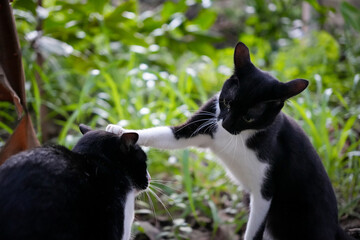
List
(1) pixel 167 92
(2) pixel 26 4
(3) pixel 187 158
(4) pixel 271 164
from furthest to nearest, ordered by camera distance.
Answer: (1) pixel 167 92 < (2) pixel 26 4 < (3) pixel 187 158 < (4) pixel 271 164

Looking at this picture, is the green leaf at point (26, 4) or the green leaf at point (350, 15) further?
the green leaf at point (350, 15)

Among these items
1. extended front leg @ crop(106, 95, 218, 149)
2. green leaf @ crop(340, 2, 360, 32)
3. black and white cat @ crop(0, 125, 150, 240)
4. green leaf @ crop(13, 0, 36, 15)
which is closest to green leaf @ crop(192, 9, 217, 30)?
green leaf @ crop(340, 2, 360, 32)

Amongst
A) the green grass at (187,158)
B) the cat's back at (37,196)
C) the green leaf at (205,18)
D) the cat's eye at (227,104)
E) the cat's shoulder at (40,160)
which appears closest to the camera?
the cat's back at (37,196)

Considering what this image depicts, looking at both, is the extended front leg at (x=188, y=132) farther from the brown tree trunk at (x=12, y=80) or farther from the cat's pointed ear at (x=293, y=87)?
the brown tree trunk at (x=12, y=80)

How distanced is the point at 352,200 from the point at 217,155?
85cm

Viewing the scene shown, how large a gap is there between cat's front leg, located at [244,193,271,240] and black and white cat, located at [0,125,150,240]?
1.80ft

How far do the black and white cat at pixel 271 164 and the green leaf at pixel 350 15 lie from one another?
4.33ft

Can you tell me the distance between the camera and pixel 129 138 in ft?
5.31

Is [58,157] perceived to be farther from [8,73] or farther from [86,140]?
[8,73]

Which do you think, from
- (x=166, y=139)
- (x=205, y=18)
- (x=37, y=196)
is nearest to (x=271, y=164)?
(x=166, y=139)

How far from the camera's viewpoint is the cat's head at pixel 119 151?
5.16 feet

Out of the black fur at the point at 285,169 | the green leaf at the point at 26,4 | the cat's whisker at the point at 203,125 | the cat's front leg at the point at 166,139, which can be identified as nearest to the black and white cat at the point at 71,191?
the cat's front leg at the point at 166,139

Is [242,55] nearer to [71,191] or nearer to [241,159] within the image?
[241,159]

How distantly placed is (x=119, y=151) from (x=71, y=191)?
329mm
